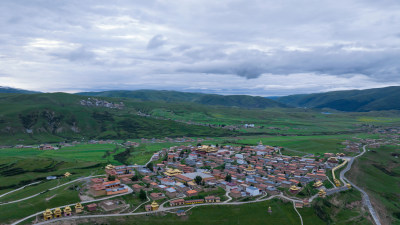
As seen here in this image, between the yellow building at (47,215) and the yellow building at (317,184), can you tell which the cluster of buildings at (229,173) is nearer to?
the yellow building at (317,184)

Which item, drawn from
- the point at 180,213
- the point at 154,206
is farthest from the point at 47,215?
the point at 180,213

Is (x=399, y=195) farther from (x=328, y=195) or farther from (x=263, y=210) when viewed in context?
(x=263, y=210)

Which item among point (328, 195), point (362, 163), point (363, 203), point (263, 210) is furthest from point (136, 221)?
point (362, 163)

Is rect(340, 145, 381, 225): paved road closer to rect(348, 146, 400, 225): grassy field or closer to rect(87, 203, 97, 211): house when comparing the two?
rect(348, 146, 400, 225): grassy field

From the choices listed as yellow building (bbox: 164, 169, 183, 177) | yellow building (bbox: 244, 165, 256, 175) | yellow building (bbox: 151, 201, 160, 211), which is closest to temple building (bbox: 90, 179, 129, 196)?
yellow building (bbox: 151, 201, 160, 211)

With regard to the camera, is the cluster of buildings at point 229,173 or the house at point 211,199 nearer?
the house at point 211,199

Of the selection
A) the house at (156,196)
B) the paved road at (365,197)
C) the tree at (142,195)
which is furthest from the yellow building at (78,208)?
the paved road at (365,197)

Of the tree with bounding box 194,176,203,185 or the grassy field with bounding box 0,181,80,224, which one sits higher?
the tree with bounding box 194,176,203,185
